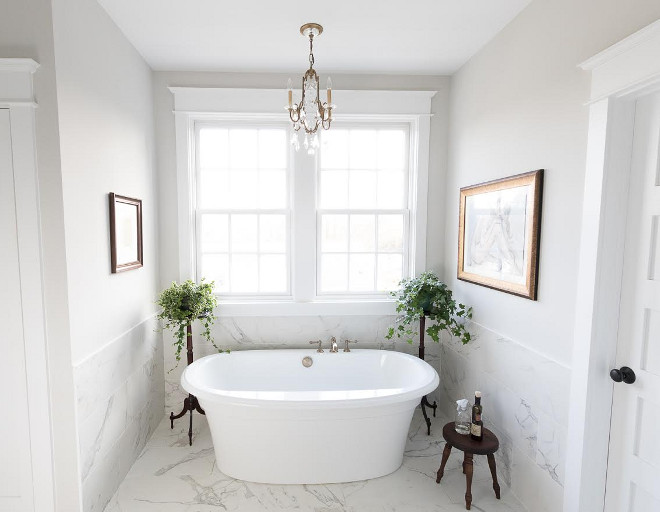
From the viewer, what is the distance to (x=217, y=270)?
303 cm

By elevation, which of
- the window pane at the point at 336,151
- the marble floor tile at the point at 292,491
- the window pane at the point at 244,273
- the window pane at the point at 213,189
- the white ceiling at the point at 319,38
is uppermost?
the white ceiling at the point at 319,38

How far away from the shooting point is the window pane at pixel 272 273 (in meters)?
3.05

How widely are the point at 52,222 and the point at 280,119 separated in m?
1.76

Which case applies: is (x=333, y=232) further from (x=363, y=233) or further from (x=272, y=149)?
(x=272, y=149)

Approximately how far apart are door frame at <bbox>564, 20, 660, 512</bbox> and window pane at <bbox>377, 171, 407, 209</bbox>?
1.58 metres

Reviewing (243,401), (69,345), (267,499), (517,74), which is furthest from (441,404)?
(69,345)

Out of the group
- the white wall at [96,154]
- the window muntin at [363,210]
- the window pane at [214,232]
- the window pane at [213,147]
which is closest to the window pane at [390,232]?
the window muntin at [363,210]

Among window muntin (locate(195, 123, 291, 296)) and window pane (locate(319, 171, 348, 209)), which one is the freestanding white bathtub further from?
window pane (locate(319, 171, 348, 209))

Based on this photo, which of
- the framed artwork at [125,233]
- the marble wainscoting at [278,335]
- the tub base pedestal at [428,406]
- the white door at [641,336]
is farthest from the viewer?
the marble wainscoting at [278,335]

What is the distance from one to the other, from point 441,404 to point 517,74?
8.02 feet

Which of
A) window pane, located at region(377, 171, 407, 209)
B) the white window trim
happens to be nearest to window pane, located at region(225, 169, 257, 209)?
the white window trim

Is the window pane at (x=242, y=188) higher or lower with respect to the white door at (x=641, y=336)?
higher

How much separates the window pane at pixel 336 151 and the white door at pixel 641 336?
1932mm

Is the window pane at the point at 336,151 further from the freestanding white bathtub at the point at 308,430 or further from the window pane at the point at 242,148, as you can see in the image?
the freestanding white bathtub at the point at 308,430
